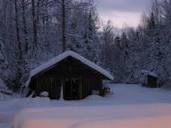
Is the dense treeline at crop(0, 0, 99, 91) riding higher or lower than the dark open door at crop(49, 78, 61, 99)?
higher

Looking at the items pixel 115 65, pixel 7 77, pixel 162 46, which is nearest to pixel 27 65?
pixel 7 77

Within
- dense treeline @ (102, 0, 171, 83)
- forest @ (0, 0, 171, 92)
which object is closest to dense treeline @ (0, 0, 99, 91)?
forest @ (0, 0, 171, 92)

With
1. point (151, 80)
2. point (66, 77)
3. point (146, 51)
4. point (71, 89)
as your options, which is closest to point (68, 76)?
point (66, 77)

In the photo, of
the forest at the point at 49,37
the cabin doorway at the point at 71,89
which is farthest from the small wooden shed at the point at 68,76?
the forest at the point at 49,37

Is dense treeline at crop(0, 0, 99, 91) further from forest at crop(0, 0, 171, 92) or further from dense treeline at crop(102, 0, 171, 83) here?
dense treeline at crop(102, 0, 171, 83)

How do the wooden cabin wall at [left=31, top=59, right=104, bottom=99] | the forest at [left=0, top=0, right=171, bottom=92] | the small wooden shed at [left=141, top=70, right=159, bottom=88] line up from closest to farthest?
the wooden cabin wall at [left=31, top=59, right=104, bottom=99] → the forest at [left=0, top=0, right=171, bottom=92] → the small wooden shed at [left=141, top=70, right=159, bottom=88]

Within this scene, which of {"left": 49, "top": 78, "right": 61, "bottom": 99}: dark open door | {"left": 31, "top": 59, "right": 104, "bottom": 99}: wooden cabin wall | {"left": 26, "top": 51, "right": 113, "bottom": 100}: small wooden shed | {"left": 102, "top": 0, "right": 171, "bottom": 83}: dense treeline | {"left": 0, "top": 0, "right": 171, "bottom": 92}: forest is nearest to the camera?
{"left": 26, "top": 51, "right": 113, "bottom": 100}: small wooden shed

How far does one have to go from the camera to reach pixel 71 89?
3619 centimetres

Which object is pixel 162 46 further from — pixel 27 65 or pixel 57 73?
pixel 57 73

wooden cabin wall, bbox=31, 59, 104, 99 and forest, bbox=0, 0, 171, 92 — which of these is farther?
forest, bbox=0, 0, 171, 92

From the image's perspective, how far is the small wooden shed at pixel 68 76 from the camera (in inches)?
1364

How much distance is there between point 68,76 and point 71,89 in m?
1.39

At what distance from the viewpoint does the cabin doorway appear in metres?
35.8

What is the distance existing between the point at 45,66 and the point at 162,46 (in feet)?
93.2
